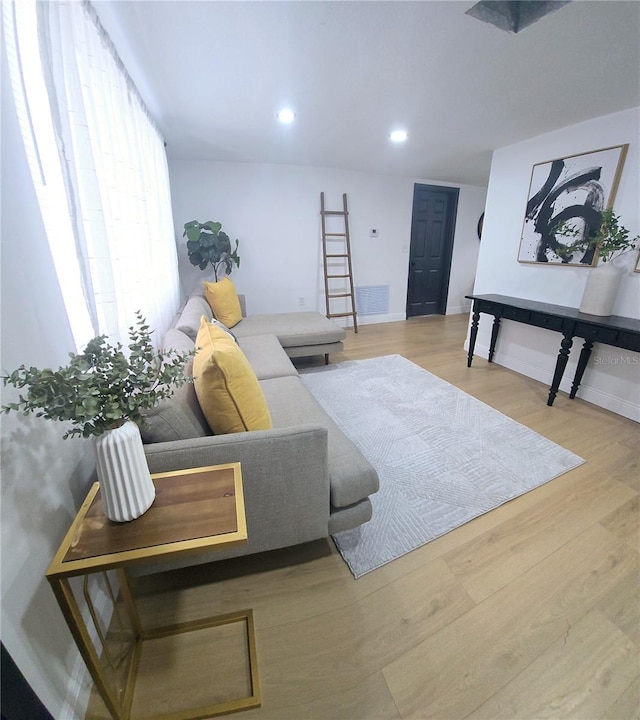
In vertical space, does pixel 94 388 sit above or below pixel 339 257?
below

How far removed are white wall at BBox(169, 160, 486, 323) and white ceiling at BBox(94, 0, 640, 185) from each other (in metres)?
0.97

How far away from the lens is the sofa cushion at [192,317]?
1969 mm

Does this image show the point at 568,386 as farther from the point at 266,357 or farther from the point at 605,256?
the point at 266,357

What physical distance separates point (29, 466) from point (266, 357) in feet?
5.44

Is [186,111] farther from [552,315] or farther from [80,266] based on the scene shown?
[552,315]

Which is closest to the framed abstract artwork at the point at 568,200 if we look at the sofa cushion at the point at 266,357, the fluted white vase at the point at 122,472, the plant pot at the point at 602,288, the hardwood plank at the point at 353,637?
the plant pot at the point at 602,288

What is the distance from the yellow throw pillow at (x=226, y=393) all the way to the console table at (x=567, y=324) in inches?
94.5

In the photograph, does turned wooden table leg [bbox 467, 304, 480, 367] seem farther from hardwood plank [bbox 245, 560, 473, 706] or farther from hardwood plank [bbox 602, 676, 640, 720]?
hardwood plank [bbox 602, 676, 640, 720]

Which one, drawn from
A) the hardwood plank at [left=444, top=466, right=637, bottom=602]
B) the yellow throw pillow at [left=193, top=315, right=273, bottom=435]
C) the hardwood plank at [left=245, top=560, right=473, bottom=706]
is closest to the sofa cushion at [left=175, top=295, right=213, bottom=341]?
the yellow throw pillow at [left=193, top=315, right=273, bottom=435]

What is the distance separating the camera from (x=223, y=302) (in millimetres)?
3217

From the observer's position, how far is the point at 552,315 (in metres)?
2.42

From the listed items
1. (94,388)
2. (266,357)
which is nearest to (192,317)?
(266,357)

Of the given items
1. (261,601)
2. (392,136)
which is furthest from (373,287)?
(261,601)

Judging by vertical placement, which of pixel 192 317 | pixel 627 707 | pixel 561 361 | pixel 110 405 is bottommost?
pixel 627 707
